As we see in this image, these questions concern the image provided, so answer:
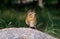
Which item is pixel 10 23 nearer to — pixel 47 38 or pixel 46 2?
pixel 47 38

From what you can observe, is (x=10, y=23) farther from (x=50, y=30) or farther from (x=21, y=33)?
(x=21, y=33)

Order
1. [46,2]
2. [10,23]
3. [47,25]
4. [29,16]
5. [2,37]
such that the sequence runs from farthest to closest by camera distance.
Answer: [46,2]
[47,25]
[10,23]
[29,16]
[2,37]

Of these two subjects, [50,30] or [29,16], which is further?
[50,30]

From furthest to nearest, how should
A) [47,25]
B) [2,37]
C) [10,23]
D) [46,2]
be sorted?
[46,2] < [47,25] < [10,23] < [2,37]

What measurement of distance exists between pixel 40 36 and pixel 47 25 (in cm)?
254

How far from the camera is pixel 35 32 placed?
4781mm

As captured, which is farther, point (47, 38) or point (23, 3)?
point (23, 3)

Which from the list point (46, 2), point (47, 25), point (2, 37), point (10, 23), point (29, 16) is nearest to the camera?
point (2, 37)

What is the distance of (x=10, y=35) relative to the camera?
4.62 m

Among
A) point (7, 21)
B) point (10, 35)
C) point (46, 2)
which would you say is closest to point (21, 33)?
point (10, 35)

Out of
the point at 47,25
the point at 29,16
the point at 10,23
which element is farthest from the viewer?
the point at 47,25

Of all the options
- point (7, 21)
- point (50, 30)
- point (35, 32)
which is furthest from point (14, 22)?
point (35, 32)

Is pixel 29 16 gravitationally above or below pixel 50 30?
above

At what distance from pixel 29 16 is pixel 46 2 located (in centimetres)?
828
